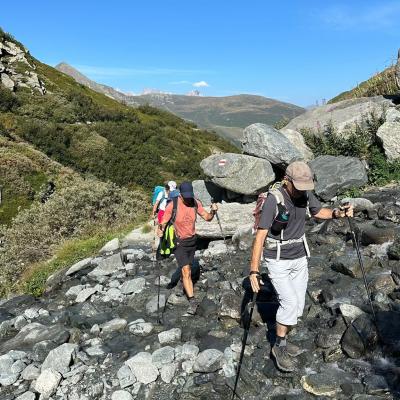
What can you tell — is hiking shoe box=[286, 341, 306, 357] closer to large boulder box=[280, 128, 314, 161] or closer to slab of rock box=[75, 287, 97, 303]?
slab of rock box=[75, 287, 97, 303]

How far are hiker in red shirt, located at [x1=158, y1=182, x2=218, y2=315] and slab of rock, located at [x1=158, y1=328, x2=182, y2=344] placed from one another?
91cm

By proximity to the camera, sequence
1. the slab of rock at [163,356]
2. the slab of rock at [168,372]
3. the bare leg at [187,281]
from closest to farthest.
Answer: the slab of rock at [168,372]
the slab of rock at [163,356]
the bare leg at [187,281]

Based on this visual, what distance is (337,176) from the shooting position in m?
14.1

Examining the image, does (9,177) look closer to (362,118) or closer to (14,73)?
(362,118)

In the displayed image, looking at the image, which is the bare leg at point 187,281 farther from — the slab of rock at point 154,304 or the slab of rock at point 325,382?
the slab of rock at point 325,382

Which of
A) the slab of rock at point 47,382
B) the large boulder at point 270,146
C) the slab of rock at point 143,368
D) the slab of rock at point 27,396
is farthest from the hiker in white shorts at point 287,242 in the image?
the large boulder at point 270,146

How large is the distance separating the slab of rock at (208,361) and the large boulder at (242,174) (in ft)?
29.5

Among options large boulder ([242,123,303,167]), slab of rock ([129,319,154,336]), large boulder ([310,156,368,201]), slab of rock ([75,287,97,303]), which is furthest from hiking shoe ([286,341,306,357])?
large boulder ([242,123,303,167])

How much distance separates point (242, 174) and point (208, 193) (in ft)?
7.14

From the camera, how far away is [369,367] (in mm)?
5820

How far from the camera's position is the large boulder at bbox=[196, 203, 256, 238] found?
42.5ft

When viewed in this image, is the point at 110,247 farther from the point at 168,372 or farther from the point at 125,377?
the point at 168,372

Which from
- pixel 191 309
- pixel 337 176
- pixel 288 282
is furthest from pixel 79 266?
pixel 337 176

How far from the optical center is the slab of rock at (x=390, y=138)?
14.1m
